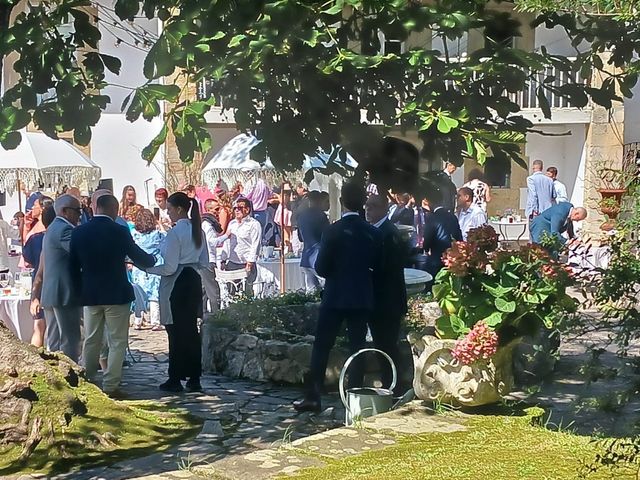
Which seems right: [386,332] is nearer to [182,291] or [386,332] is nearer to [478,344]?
Answer: [478,344]

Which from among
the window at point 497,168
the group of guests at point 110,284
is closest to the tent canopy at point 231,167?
the group of guests at point 110,284

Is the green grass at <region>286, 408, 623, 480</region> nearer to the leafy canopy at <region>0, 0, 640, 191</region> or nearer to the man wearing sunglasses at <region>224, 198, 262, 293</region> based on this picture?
the leafy canopy at <region>0, 0, 640, 191</region>

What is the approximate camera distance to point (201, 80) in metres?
4.02

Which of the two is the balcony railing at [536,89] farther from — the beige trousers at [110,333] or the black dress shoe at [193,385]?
the black dress shoe at [193,385]

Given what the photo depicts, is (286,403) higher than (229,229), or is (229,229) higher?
(229,229)

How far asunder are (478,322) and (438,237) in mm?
5069

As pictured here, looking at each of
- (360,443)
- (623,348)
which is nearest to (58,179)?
(360,443)

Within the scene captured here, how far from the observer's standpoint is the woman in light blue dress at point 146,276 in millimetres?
12438

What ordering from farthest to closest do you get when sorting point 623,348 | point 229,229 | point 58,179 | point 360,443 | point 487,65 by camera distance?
point 58,179 → point 229,229 → point 360,443 → point 487,65 → point 623,348

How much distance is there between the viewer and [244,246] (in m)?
14.0

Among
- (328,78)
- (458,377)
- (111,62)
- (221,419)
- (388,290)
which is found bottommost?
(221,419)

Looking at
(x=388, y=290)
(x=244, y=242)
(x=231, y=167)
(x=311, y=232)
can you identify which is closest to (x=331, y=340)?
(x=388, y=290)

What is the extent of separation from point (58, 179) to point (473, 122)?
1285 cm

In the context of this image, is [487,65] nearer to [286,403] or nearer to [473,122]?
[473,122]
